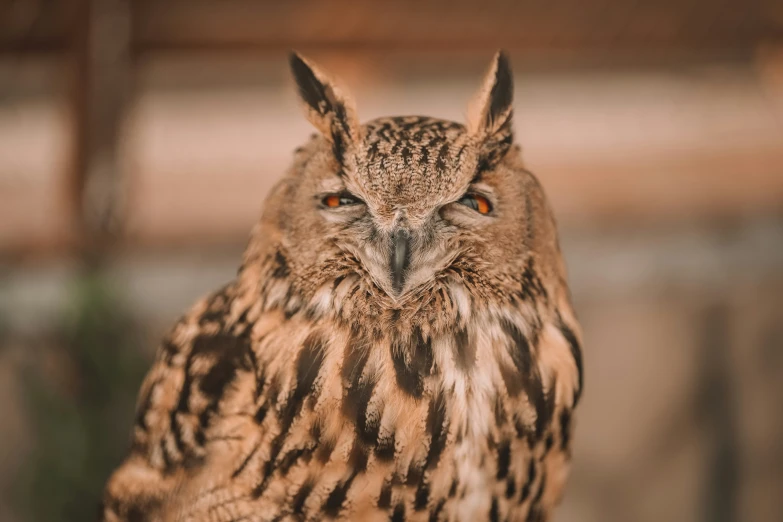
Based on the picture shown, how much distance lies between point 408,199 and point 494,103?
0.15 m

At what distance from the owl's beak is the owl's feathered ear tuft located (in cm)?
11

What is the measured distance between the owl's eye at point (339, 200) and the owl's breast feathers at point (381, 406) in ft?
0.27

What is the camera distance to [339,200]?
75 cm

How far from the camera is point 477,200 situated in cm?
75

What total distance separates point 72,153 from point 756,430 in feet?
8.10

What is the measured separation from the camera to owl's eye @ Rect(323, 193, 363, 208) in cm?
74

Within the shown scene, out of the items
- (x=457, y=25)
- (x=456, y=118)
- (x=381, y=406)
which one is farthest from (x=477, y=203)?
(x=457, y=25)

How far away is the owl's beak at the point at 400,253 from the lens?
702mm

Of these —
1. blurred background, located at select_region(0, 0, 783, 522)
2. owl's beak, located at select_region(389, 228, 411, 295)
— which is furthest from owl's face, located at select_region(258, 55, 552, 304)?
blurred background, located at select_region(0, 0, 783, 522)

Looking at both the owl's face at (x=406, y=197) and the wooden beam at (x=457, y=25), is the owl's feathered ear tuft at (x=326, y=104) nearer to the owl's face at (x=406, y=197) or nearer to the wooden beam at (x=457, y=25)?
the owl's face at (x=406, y=197)

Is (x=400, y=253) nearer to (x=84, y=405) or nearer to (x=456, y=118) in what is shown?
(x=456, y=118)

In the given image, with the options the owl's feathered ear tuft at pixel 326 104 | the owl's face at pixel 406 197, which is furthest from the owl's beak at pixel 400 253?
the owl's feathered ear tuft at pixel 326 104

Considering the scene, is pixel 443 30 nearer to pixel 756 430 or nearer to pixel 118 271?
pixel 118 271

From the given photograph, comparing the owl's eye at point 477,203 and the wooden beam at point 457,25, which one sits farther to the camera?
the wooden beam at point 457,25
